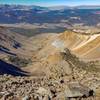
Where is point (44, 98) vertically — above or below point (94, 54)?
above

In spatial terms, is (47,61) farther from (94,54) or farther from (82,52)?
(82,52)

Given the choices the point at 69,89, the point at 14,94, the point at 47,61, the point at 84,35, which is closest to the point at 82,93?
the point at 69,89

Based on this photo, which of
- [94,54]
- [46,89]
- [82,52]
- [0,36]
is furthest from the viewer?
[0,36]

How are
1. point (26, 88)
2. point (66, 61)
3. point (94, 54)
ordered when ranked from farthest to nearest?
point (94, 54) < point (66, 61) < point (26, 88)

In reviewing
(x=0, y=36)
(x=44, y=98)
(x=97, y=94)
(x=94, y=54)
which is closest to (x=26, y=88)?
(x=44, y=98)

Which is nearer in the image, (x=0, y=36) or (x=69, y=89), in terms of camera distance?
(x=69, y=89)

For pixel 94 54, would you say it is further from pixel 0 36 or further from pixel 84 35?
pixel 0 36
